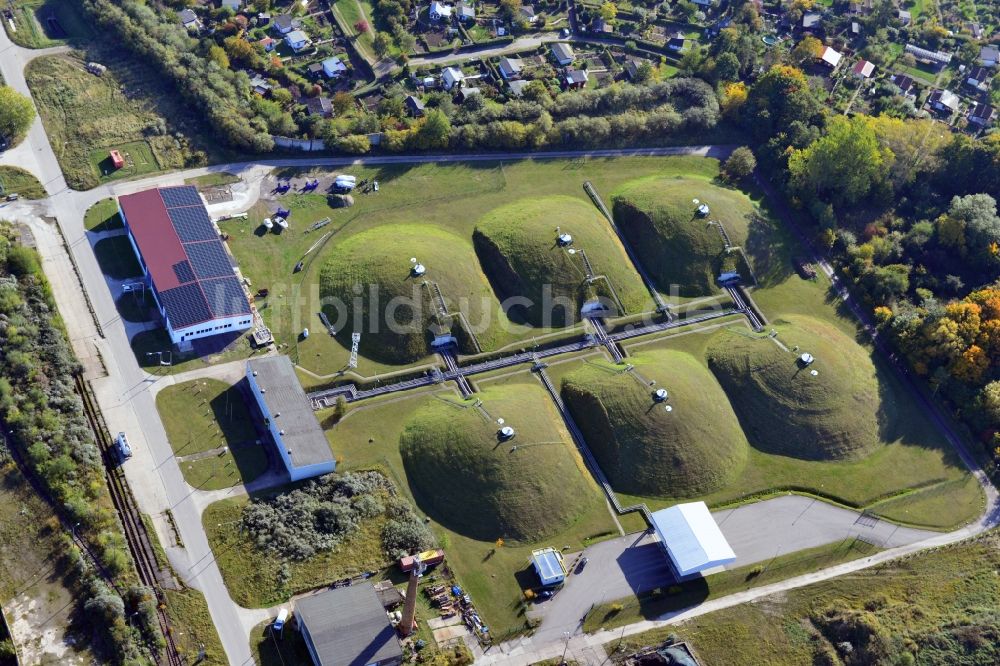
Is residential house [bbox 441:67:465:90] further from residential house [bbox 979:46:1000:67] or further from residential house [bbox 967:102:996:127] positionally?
residential house [bbox 979:46:1000:67]

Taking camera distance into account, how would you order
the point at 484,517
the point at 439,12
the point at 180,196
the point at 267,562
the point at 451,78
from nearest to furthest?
the point at 267,562
the point at 484,517
the point at 180,196
the point at 451,78
the point at 439,12

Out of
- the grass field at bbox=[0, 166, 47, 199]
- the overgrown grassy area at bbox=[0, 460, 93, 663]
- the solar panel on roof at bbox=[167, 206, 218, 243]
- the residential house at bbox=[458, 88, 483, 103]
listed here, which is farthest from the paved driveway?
the grass field at bbox=[0, 166, 47, 199]

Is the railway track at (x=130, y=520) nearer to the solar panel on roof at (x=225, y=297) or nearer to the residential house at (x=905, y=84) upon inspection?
the solar panel on roof at (x=225, y=297)

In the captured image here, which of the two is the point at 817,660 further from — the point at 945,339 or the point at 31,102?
the point at 31,102

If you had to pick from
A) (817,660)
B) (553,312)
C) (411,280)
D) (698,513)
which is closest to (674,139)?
(553,312)

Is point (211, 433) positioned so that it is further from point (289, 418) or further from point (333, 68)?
point (333, 68)

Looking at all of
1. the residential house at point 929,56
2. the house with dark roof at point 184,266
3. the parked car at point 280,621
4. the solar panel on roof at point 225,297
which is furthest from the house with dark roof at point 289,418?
the residential house at point 929,56

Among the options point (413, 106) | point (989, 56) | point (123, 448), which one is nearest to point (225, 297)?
point (123, 448)
